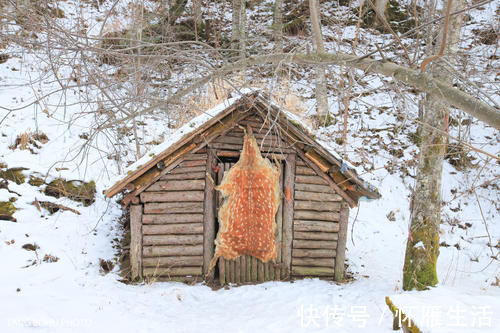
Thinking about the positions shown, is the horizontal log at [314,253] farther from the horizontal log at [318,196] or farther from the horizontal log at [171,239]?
the horizontal log at [171,239]

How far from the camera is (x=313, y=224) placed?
22.4ft

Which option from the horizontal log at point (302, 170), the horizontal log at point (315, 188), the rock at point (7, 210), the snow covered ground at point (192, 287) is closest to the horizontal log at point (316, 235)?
the snow covered ground at point (192, 287)

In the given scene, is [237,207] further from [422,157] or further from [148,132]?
[148,132]

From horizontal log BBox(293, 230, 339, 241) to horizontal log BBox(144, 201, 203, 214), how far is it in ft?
6.24

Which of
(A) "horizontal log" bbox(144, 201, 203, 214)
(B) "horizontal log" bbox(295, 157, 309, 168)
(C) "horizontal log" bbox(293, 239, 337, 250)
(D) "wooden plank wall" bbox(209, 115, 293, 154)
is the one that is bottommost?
(C) "horizontal log" bbox(293, 239, 337, 250)

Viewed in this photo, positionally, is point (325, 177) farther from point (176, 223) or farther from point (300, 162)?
point (176, 223)

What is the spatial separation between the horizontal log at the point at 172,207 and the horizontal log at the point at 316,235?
1.90 metres

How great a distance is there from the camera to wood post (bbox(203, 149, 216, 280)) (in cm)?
652

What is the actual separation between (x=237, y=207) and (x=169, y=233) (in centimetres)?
136

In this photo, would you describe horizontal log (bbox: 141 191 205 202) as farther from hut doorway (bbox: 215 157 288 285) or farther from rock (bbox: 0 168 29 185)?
rock (bbox: 0 168 29 185)

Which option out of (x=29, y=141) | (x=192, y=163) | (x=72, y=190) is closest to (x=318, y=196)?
(x=192, y=163)

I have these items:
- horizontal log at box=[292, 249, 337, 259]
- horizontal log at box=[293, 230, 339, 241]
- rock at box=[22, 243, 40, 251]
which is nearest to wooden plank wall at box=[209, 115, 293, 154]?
horizontal log at box=[293, 230, 339, 241]

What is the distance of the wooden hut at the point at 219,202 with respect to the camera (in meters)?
6.25

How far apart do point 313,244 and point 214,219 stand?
1970mm
